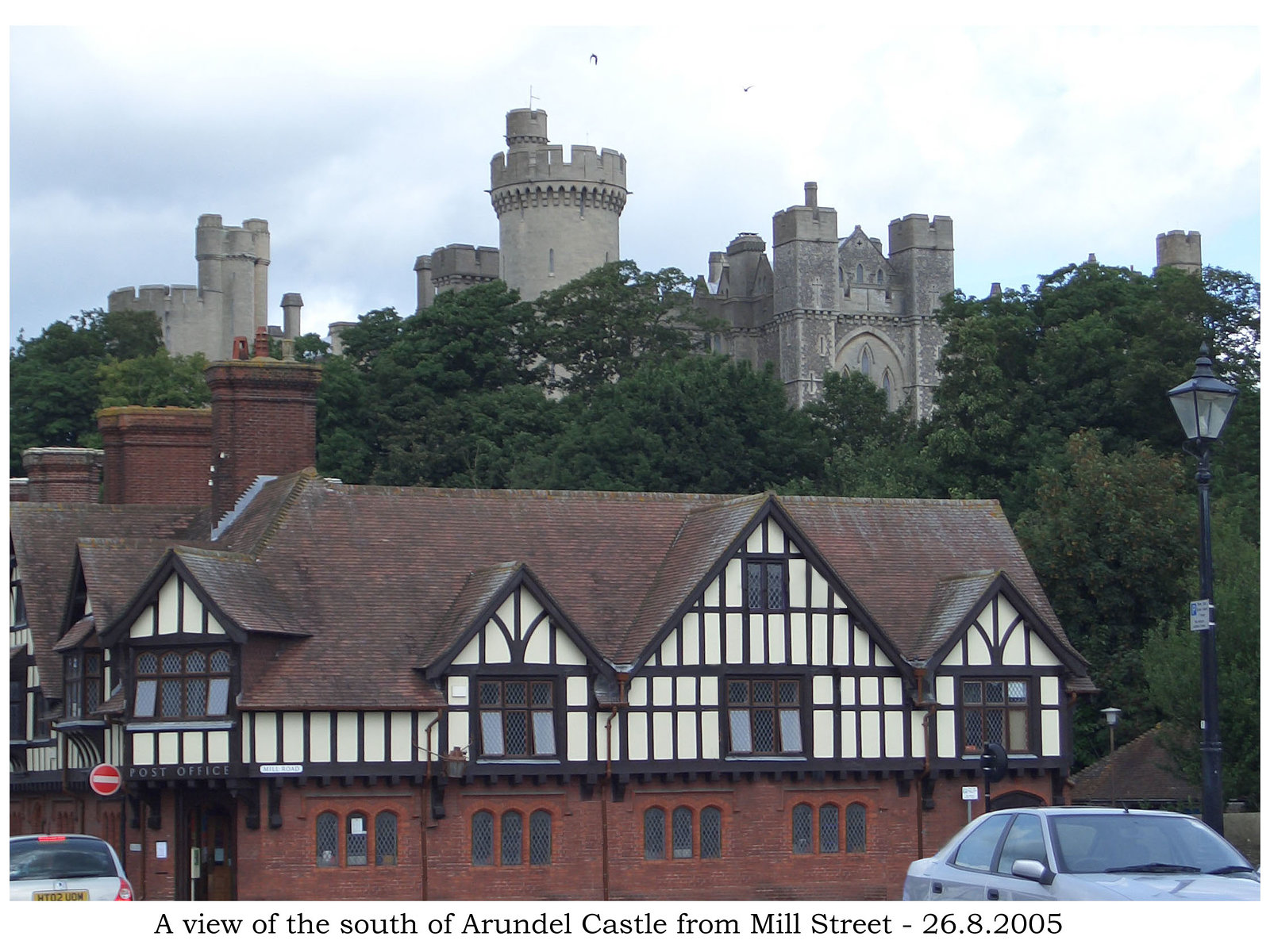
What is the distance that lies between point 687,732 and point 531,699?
2.31 metres

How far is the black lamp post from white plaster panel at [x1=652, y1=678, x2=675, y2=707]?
39.1 ft

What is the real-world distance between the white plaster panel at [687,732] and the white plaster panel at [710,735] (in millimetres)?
114

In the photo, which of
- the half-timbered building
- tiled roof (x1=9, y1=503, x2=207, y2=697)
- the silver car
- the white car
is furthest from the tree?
the silver car

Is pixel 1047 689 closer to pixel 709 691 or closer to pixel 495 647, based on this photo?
pixel 709 691

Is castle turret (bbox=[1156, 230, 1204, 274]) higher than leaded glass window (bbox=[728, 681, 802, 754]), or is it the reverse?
castle turret (bbox=[1156, 230, 1204, 274])

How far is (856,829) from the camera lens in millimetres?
30391

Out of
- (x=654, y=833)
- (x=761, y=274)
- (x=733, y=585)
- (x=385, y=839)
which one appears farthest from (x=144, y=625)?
(x=761, y=274)

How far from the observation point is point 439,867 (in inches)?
1118

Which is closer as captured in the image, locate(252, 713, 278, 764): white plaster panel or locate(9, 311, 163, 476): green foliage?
locate(252, 713, 278, 764): white plaster panel

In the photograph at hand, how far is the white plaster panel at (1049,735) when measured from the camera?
31.1 m

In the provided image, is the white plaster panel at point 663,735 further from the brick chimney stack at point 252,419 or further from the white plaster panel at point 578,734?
the brick chimney stack at point 252,419

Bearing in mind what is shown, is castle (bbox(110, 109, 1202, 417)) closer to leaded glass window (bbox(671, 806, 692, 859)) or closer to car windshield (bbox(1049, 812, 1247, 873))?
leaded glass window (bbox(671, 806, 692, 859))

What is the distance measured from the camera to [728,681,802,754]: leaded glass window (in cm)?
2991

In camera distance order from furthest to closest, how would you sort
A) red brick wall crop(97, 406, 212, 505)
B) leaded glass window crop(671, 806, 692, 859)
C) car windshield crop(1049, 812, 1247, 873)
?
red brick wall crop(97, 406, 212, 505) < leaded glass window crop(671, 806, 692, 859) < car windshield crop(1049, 812, 1247, 873)
